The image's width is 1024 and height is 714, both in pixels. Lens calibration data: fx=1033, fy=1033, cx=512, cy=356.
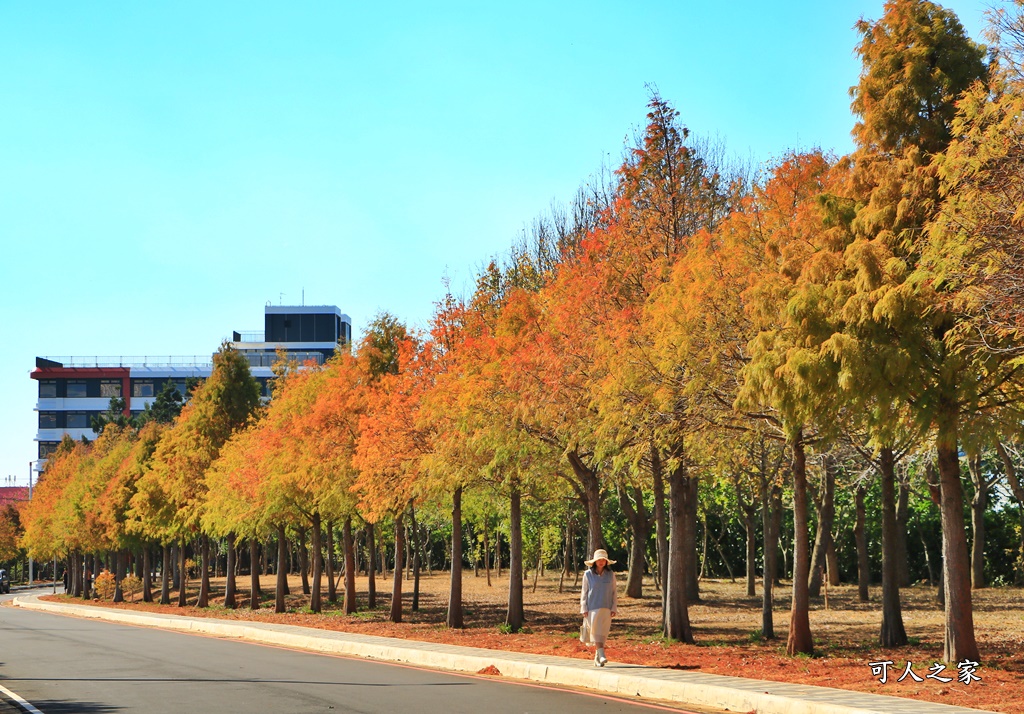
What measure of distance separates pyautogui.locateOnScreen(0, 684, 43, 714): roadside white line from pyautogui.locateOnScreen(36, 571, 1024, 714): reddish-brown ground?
9.77m

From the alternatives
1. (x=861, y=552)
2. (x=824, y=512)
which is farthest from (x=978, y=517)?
(x=824, y=512)

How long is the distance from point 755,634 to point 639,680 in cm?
964

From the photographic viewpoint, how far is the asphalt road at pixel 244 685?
44.4 ft

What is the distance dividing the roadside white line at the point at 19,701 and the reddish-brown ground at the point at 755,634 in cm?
977

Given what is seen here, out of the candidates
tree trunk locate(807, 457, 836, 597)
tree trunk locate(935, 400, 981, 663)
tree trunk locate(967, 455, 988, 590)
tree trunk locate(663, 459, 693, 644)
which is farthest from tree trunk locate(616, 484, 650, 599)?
tree trunk locate(935, 400, 981, 663)

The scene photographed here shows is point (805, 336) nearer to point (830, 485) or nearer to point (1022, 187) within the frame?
point (1022, 187)

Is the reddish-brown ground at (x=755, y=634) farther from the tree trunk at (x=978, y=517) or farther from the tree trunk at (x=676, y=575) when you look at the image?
the tree trunk at (x=978, y=517)

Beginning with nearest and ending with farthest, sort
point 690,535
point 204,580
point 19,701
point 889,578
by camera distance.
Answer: point 19,701, point 889,578, point 690,535, point 204,580

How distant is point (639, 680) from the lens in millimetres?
15078

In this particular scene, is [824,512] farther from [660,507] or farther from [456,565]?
[456,565]

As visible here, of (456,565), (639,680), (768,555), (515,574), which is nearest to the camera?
(639,680)

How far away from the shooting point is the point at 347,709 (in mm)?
13164

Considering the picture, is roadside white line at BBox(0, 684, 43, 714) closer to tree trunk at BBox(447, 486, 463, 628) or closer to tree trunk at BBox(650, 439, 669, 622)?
tree trunk at BBox(650, 439, 669, 622)

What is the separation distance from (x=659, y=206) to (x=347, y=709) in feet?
42.5
